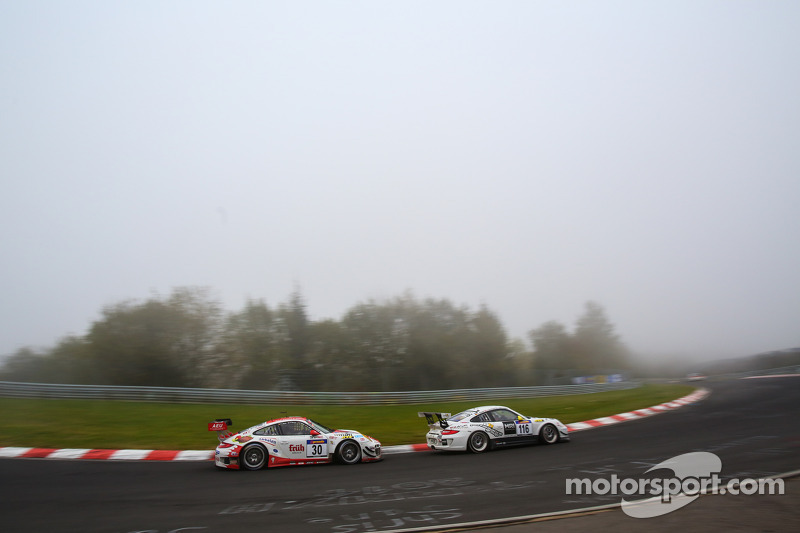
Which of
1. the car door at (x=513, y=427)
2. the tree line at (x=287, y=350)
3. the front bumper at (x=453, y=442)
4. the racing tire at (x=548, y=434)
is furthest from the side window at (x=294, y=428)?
the tree line at (x=287, y=350)

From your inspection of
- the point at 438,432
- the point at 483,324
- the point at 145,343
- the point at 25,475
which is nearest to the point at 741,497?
the point at 438,432

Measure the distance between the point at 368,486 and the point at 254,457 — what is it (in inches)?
151

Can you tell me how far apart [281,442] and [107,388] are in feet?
57.5

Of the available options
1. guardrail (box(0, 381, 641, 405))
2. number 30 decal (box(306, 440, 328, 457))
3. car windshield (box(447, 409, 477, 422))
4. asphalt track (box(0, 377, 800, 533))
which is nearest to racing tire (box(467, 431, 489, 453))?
asphalt track (box(0, 377, 800, 533))

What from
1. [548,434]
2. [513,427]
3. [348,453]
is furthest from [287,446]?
[548,434]

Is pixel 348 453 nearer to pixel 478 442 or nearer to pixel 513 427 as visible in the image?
pixel 478 442

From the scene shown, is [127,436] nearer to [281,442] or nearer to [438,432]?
[281,442]

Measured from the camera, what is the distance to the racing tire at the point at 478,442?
13969mm

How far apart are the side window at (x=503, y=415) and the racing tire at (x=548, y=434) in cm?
83

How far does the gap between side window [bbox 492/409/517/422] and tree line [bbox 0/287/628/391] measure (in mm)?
20259

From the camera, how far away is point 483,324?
47688 mm

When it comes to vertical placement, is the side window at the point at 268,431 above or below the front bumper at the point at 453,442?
above

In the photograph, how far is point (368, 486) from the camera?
9.82 m

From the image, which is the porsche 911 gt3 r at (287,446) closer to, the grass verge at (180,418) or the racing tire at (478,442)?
the racing tire at (478,442)
